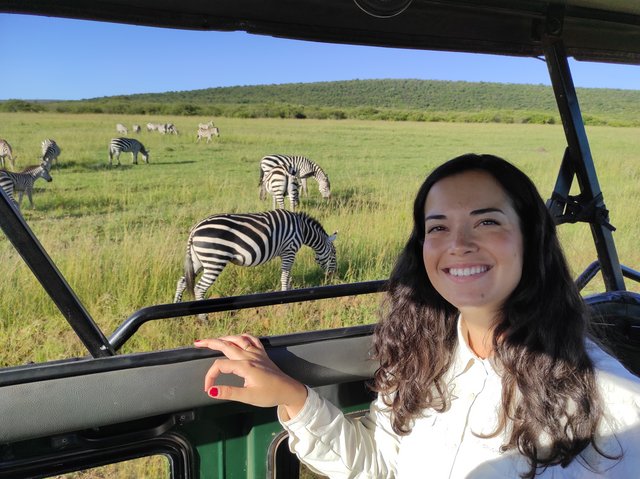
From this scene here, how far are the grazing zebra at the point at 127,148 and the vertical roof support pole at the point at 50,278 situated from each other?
94 centimetres

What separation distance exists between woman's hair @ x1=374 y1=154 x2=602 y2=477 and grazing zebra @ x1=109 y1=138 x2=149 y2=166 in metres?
1.27

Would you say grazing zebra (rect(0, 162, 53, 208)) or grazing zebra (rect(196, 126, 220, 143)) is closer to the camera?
grazing zebra (rect(0, 162, 53, 208))

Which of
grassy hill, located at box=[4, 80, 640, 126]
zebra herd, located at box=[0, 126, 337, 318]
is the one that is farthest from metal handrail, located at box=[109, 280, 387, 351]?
grassy hill, located at box=[4, 80, 640, 126]

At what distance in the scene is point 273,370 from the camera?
151cm

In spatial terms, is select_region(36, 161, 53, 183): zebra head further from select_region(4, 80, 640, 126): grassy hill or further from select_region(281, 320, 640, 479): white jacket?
select_region(281, 320, 640, 479): white jacket

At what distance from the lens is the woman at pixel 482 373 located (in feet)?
4.14

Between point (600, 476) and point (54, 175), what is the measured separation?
1781 mm

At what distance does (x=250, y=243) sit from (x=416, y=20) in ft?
3.42

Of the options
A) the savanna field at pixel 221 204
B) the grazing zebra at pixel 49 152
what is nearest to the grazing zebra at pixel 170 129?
the savanna field at pixel 221 204

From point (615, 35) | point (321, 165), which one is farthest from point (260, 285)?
point (615, 35)

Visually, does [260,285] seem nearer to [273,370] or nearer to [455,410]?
[273,370]

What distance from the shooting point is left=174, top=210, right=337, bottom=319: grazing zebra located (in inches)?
82.3

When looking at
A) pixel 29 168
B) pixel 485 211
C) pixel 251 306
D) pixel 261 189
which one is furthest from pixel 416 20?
pixel 29 168

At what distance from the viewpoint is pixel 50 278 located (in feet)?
4.84
